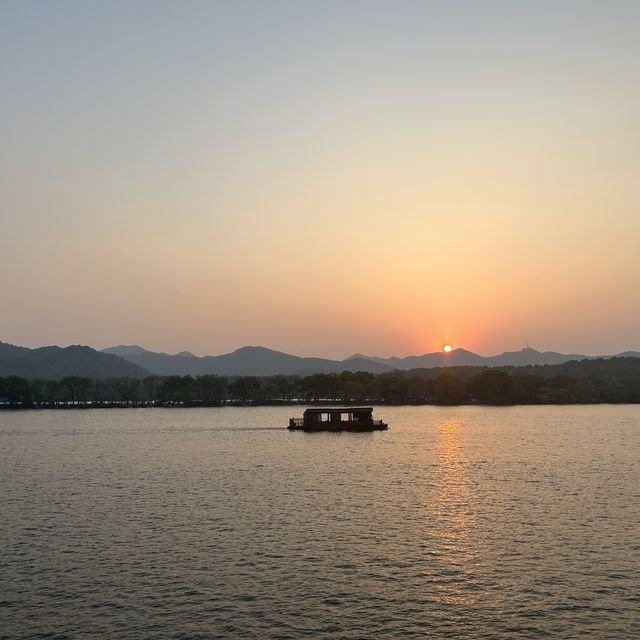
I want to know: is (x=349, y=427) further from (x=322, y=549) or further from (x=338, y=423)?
(x=322, y=549)

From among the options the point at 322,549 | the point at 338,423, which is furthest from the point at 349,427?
the point at 322,549

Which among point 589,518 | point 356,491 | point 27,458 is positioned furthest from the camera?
point 27,458

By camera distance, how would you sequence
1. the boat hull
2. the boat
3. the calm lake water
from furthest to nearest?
the boat < the boat hull < the calm lake water

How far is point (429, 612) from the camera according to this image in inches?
1654

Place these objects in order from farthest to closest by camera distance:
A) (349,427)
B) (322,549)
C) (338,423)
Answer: (338,423)
(349,427)
(322,549)

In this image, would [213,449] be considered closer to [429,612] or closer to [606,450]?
[606,450]

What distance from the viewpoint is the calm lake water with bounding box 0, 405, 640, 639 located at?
4075cm

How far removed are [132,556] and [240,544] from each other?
31.9ft

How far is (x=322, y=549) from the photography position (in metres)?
56.5

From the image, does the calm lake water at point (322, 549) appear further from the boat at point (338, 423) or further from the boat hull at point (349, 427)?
the boat at point (338, 423)

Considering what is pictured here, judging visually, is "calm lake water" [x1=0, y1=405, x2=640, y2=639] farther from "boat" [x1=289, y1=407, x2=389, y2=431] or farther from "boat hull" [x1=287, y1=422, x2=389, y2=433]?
"boat" [x1=289, y1=407, x2=389, y2=431]

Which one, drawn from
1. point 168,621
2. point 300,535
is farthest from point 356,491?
point 168,621

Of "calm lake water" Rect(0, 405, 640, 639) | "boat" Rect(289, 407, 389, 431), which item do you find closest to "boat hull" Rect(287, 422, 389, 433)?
"boat" Rect(289, 407, 389, 431)

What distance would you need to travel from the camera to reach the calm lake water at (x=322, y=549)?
4075 cm
